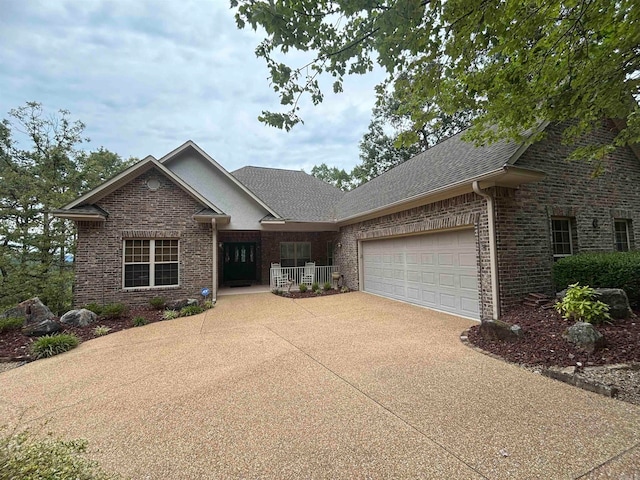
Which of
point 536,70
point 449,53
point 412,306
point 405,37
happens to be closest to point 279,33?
point 405,37

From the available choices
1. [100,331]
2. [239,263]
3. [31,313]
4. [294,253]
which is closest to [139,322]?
[100,331]

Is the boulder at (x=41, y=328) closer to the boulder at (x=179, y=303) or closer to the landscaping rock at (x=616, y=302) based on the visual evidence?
the boulder at (x=179, y=303)

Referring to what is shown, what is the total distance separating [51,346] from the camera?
17.6 feet

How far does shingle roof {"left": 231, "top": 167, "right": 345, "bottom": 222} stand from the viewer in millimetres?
13188

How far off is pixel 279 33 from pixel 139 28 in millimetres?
5035

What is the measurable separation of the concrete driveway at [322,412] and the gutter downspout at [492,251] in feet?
4.57

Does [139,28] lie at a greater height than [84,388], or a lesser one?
greater

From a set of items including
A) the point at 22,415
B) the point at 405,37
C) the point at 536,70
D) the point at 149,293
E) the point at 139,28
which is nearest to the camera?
the point at 22,415

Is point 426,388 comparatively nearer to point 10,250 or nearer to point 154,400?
point 154,400

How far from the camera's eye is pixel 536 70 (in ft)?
13.3

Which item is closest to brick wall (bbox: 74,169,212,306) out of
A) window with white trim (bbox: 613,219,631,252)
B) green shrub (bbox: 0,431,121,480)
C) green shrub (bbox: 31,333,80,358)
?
green shrub (bbox: 31,333,80,358)

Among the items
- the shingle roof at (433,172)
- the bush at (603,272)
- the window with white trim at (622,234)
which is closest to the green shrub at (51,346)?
the shingle roof at (433,172)

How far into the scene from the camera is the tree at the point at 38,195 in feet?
39.3

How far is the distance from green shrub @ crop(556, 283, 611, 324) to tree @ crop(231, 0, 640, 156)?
3066mm
